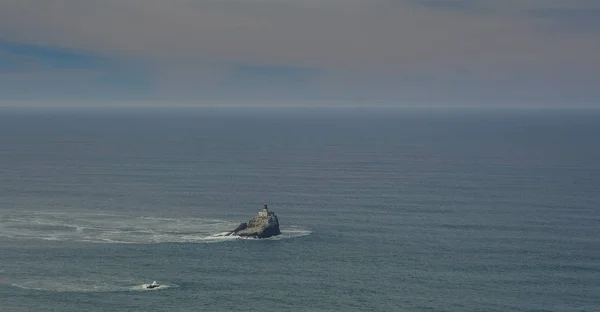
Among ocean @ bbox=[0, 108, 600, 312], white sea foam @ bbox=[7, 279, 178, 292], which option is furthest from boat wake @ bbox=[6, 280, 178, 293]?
ocean @ bbox=[0, 108, 600, 312]

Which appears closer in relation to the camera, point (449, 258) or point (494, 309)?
point (494, 309)

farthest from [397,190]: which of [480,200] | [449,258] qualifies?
[449,258]

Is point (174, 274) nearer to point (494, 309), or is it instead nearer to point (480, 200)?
point (494, 309)

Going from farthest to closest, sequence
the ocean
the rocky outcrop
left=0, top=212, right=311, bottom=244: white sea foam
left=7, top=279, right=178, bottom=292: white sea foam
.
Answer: the rocky outcrop → left=0, top=212, right=311, bottom=244: white sea foam → left=7, top=279, right=178, bottom=292: white sea foam → the ocean

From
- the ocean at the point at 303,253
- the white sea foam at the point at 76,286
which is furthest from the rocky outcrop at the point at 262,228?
the white sea foam at the point at 76,286

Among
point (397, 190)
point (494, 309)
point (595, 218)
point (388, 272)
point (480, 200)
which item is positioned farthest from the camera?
point (397, 190)

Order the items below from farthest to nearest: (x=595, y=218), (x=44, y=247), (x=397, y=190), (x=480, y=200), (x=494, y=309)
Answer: (x=397, y=190)
(x=480, y=200)
(x=595, y=218)
(x=44, y=247)
(x=494, y=309)

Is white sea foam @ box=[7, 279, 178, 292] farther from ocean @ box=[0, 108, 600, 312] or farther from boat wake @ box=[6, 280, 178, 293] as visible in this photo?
ocean @ box=[0, 108, 600, 312]
